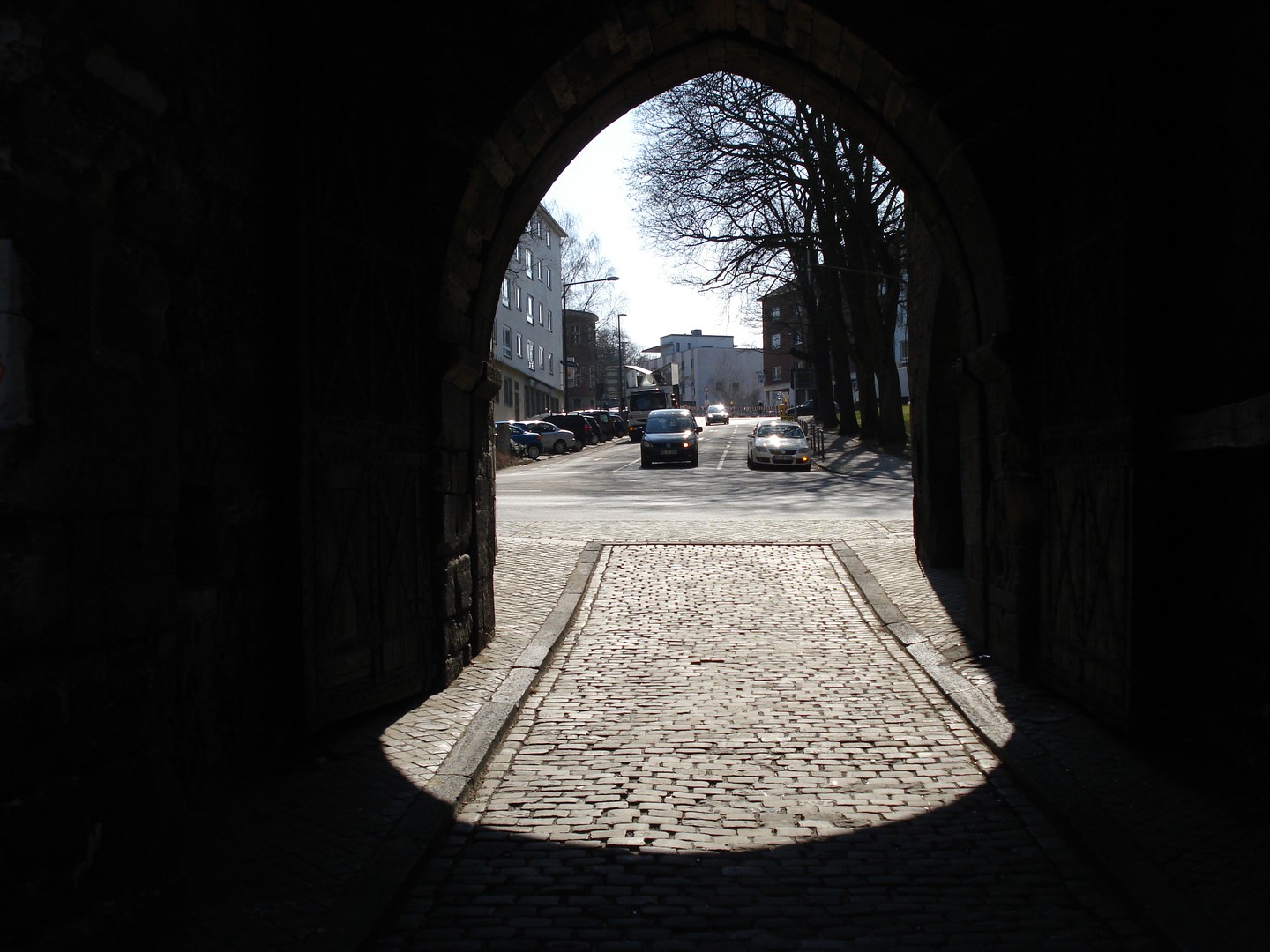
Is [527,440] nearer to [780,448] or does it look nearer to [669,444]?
[669,444]

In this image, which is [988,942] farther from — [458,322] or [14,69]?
[458,322]

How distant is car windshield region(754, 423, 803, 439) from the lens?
27.6 meters

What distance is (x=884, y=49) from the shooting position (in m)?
6.57

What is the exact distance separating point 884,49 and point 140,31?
15.4ft

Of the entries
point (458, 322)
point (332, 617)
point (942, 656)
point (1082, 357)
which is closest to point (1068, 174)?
point (1082, 357)

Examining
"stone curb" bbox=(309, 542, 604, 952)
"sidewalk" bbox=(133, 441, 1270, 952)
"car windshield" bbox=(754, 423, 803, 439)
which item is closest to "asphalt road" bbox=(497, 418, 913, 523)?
"car windshield" bbox=(754, 423, 803, 439)

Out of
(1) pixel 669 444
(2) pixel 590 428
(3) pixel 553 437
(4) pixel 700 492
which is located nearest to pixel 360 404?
(4) pixel 700 492

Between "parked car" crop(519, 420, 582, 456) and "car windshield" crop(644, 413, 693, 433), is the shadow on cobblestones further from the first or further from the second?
"parked car" crop(519, 420, 582, 456)

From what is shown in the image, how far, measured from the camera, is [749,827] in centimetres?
440

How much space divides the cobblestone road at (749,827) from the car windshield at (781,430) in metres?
20.3

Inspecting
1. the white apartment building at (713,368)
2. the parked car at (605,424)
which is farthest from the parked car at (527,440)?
the white apartment building at (713,368)

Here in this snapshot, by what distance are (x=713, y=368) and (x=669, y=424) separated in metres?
103

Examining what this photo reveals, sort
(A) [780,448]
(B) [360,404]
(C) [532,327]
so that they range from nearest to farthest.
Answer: (B) [360,404], (A) [780,448], (C) [532,327]

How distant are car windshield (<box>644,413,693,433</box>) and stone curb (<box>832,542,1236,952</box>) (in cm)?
2273
